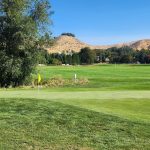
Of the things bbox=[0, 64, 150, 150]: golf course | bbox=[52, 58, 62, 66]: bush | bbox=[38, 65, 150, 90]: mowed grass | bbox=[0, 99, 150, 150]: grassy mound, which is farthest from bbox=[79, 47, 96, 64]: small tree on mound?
bbox=[0, 99, 150, 150]: grassy mound

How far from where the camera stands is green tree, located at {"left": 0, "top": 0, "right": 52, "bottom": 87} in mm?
42031

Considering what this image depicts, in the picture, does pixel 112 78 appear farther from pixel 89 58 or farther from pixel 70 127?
pixel 89 58

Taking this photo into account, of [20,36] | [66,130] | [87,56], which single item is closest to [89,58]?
[87,56]

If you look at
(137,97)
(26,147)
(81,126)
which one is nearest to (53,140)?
(26,147)

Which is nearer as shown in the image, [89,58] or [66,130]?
[66,130]

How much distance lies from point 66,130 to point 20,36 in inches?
1242

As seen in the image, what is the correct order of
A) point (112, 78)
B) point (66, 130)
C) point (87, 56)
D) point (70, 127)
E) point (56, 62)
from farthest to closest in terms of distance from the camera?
point (87, 56) < point (56, 62) < point (112, 78) < point (70, 127) < point (66, 130)

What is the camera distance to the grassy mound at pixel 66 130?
952 cm

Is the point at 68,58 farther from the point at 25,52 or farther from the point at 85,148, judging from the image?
the point at 85,148

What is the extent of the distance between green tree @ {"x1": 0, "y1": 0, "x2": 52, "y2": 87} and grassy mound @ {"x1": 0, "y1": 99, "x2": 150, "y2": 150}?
29136 mm

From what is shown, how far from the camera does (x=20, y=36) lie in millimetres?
41469

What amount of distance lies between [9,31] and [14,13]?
1.74m

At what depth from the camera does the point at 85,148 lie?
9328 millimetres

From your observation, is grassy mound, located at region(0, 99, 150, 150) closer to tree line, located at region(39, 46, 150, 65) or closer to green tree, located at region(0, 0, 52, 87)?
green tree, located at region(0, 0, 52, 87)
